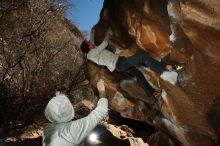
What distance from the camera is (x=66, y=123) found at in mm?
4543

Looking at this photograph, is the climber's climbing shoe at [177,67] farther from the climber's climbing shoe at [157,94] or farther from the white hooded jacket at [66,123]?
the white hooded jacket at [66,123]

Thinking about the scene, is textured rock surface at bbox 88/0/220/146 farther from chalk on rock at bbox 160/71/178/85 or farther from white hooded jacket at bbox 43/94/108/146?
white hooded jacket at bbox 43/94/108/146

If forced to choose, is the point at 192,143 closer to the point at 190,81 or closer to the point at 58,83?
the point at 190,81

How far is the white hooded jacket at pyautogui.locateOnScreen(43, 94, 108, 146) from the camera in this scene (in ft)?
14.6

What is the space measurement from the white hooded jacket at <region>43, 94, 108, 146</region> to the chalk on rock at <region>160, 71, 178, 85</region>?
8.47ft

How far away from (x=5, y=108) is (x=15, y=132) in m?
1.03

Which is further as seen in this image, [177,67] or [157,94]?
[157,94]

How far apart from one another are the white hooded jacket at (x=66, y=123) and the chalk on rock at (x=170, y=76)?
8.47 feet

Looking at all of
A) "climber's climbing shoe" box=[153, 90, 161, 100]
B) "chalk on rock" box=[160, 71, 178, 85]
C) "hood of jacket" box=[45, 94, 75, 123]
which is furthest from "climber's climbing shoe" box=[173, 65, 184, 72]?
"hood of jacket" box=[45, 94, 75, 123]

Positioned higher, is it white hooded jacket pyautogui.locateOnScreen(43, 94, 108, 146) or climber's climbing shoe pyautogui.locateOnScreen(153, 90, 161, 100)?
white hooded jacket pyautogui.locateOnScreen(43, 94, 108, 146)

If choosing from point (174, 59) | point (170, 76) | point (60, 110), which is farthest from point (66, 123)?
point (174, 59)

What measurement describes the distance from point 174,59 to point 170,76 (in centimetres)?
34

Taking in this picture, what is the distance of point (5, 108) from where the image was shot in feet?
45.7

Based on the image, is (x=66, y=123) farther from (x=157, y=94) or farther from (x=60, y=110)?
(x=157, y=94)
